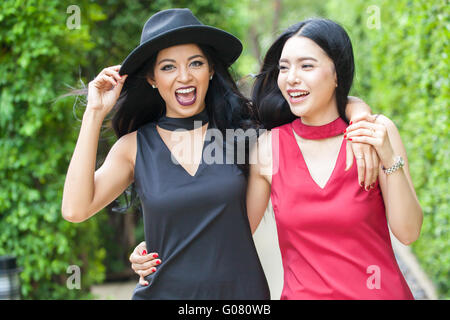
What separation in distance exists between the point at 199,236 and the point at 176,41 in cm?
90

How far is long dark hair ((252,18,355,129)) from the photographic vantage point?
2389 mm

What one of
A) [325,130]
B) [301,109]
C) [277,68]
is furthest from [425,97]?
[301,109]

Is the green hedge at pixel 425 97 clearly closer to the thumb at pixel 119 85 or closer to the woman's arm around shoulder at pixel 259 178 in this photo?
the woman's arm around shoulder at pixel 259 178

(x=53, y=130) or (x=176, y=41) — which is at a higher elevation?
A: (x=176, y=41)

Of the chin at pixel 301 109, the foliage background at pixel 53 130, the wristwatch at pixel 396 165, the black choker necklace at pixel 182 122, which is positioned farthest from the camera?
the foliage background at pixel 53 130

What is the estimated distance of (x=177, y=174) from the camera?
2508 mm

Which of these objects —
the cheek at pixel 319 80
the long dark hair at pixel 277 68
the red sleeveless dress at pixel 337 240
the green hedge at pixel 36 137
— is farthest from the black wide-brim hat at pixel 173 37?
the green hedge at pixel 36 137

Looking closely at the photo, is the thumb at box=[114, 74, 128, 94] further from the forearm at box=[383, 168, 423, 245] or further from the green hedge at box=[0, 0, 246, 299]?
the green hedge at box=[0, 0, 246, 299]

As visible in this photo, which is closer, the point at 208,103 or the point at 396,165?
the point at 396,165

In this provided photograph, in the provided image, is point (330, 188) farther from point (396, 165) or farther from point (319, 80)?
point (319, 80)

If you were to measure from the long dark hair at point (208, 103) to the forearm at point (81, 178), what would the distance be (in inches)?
13.5

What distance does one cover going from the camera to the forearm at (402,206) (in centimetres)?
215

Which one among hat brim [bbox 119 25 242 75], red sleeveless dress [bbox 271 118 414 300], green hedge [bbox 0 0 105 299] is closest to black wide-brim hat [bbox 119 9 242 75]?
hat brim [bbox 119 25 242 75]
